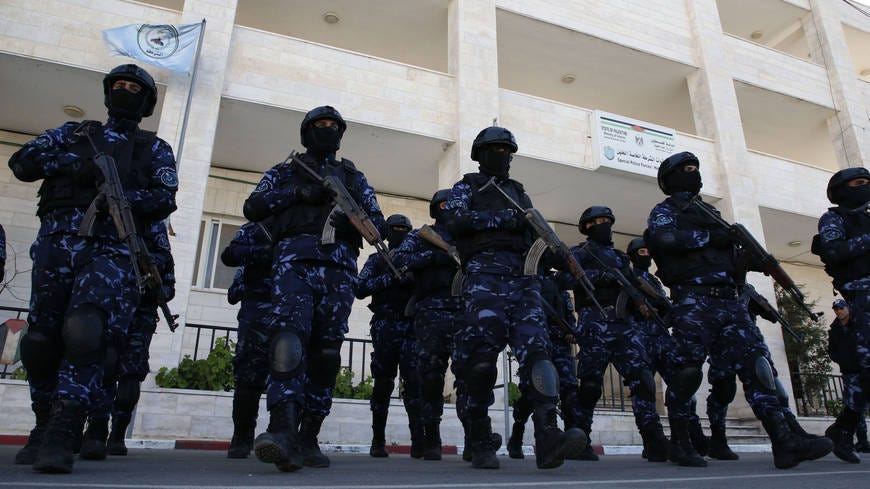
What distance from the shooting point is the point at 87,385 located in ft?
8.82

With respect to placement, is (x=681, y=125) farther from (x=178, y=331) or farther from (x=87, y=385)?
(x=87, y=385)

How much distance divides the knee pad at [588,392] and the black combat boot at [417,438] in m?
1.53

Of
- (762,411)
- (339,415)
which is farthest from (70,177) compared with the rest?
(339,415)

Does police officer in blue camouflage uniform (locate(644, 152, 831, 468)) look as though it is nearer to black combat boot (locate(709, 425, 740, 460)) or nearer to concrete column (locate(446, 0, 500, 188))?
black combat boot (locate(709, 425, 740, 460))

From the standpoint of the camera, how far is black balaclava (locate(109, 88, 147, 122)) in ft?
10.8

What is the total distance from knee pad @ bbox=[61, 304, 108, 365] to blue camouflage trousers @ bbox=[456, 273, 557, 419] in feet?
6.20

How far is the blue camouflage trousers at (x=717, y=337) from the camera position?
12.7 feet

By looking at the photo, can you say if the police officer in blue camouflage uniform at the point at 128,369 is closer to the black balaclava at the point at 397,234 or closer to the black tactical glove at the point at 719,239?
the black balaclava at the point at 397,234

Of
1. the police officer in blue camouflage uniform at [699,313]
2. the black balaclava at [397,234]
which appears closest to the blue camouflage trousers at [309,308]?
the police officer in blue camouflage uniform at [699,313]

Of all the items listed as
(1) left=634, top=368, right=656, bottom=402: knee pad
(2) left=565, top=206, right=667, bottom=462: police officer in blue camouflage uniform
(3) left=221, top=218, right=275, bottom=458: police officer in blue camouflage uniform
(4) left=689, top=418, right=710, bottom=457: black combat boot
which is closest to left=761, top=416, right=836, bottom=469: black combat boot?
(2) left=565, top=206, right=667, bottom=462: police officer in blue camouflage uniform

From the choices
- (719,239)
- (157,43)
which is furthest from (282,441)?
(157,43)

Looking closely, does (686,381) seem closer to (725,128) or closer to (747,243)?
(747,243)

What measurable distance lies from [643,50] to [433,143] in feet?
17.3

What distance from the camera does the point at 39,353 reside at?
9.46 feet
